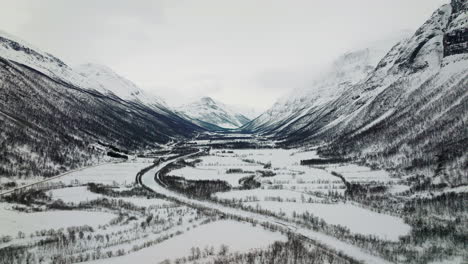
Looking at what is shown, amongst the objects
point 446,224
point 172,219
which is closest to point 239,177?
point 172,219

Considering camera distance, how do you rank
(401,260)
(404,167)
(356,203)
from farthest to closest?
(404,167)
(356,203)
(401,260)

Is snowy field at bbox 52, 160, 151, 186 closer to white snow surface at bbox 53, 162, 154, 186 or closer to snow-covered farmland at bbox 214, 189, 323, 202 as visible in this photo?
white snow surface at bbox 53, 162, 154, 186

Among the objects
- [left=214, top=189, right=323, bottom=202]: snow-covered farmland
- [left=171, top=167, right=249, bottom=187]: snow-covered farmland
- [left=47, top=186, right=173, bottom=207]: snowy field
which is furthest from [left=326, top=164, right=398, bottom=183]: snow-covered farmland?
[left=47, top=186, right=173, bottom=207]: snowy field

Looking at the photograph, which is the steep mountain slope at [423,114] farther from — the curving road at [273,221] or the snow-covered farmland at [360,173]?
the curving road at [273,221]

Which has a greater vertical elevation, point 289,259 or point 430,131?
point 430,131

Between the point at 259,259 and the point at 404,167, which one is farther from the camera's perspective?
the point at 404,167

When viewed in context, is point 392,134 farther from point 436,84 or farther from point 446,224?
point 446,224

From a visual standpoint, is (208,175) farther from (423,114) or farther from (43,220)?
(423,114)

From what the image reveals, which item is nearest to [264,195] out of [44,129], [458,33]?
[44,129]
